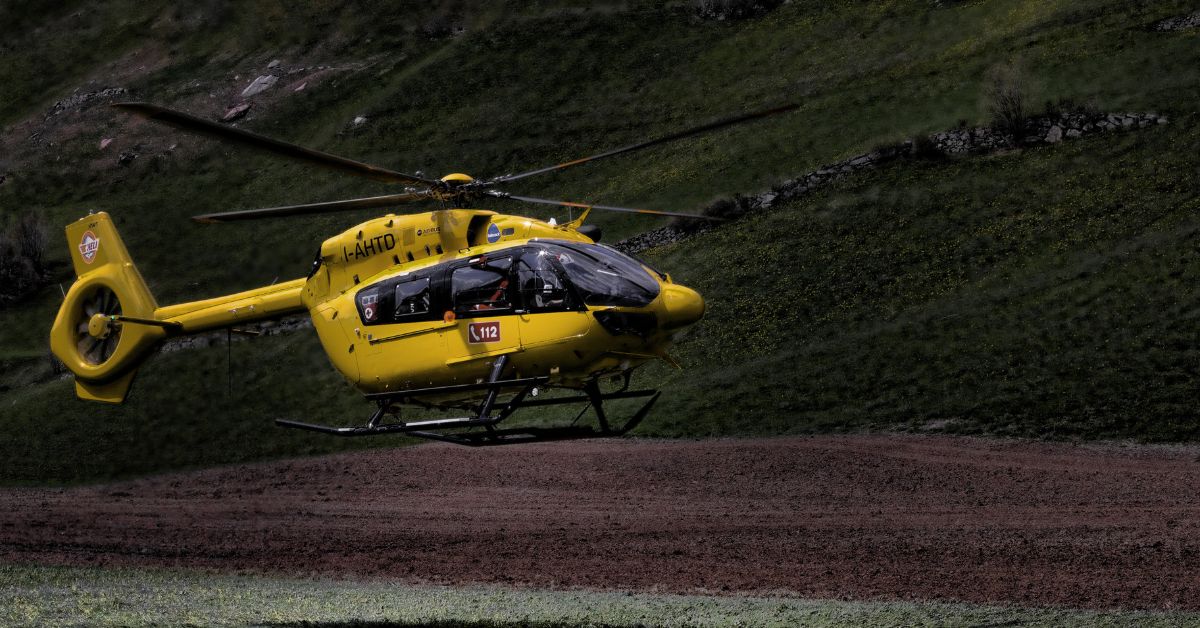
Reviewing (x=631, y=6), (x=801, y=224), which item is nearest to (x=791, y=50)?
(x=631, y=6)

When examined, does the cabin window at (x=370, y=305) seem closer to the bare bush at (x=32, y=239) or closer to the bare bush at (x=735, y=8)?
the bare bush at (x=32, y=239)

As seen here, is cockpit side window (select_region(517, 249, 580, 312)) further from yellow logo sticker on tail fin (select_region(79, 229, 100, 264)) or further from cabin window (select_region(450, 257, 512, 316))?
yellow logo sticker on tail fin (select_region(79, 229, 100, 264))

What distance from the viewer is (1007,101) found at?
43344 mm

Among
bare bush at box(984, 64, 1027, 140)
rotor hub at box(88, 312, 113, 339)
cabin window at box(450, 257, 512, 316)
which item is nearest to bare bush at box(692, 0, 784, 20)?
bare bush at box(984, 64, 1027, 140)

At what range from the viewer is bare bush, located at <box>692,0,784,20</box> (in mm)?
60656

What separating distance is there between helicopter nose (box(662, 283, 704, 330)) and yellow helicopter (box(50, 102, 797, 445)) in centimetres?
2

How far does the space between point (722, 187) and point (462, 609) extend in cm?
2642

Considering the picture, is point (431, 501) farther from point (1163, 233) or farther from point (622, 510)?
point (1163, 233)

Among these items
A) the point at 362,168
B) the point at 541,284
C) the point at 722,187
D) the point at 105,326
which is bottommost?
the point at 722,187

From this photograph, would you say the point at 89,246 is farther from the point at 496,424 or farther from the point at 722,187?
the point at 722,187

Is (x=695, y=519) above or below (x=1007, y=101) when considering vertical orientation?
below

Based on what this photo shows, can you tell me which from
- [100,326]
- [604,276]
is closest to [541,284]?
[604,276]

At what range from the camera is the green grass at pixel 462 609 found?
21522mm

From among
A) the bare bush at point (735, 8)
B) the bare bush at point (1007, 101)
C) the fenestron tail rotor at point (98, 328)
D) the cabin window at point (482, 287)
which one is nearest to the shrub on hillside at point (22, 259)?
the fenestron tail rotor at point (98, 328)
